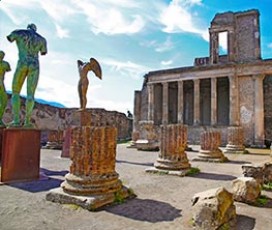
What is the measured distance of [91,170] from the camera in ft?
12.8

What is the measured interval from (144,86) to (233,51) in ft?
28.1

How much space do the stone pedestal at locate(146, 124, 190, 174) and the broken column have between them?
261 centimetres

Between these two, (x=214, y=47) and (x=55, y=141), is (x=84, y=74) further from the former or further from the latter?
(x=214, y=47)

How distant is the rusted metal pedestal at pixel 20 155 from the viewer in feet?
16.2

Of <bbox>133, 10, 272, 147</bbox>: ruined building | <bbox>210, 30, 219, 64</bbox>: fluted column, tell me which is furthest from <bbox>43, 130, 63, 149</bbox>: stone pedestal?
<bbox>210, 30, 219, 64</bbox>: fluted column

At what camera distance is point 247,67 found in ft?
60.0

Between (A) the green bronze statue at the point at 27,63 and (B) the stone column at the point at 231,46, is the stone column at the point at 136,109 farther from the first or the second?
(A) the green bronze statue at the point at 27,63

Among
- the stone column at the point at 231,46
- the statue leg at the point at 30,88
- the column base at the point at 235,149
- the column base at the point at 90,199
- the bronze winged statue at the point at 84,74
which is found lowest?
the column base at the point at 90,199

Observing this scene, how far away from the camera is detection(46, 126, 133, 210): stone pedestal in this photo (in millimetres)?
3699

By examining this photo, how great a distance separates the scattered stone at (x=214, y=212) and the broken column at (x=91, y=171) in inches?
54.2

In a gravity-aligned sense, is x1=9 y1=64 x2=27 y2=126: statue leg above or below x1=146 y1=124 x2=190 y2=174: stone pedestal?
above

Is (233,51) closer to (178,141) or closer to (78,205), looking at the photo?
(178,141)

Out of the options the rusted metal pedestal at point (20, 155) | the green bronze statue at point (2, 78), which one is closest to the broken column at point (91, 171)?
the rusted metal pedestal at point (20, 155)

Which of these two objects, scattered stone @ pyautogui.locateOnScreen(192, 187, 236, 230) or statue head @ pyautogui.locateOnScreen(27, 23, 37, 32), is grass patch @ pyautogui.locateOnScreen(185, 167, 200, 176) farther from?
statue head @ pyautogui.locateOnScreen(27, 23, 37, 32)
